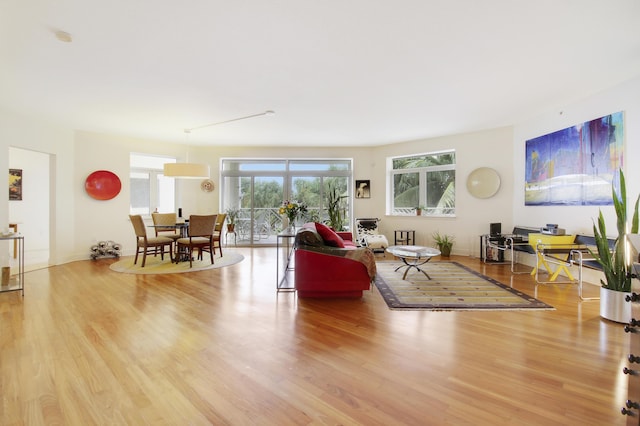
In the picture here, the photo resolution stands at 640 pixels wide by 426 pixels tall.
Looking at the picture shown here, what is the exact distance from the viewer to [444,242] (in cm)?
619

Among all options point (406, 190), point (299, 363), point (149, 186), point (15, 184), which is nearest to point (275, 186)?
point (149, 186)

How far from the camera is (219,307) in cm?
311

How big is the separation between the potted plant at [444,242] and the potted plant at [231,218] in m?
4.98

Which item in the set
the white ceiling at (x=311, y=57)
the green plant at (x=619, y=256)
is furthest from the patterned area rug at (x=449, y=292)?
the white ceiling at (x=311, y=57)

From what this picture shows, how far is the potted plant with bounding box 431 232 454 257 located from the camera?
243 inches

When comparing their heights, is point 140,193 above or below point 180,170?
below

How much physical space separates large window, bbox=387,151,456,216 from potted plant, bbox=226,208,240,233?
4.09 meters

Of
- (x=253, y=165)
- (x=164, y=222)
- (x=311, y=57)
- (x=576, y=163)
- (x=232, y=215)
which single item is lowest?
(x=164, y=222)

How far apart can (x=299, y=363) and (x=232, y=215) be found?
598 centimetres

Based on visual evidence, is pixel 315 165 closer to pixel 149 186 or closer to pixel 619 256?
pixel 149 186

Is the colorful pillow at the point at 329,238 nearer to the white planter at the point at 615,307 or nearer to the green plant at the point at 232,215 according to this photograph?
the white planter at the point at 615,307

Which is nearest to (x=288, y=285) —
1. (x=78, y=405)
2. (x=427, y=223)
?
(x=78, y=405)

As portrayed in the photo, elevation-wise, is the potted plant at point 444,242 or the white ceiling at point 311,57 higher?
the white ceiling at point 311,57

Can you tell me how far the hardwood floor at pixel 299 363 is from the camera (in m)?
1.53
